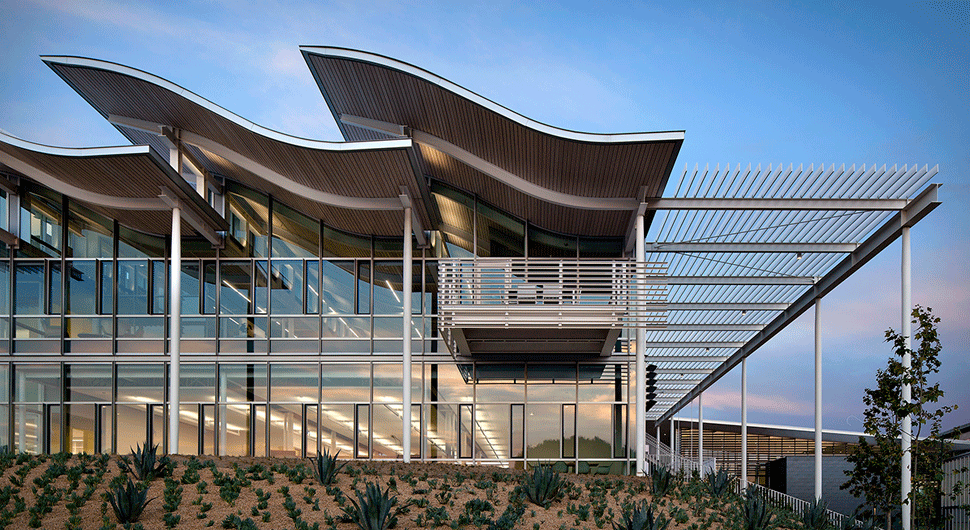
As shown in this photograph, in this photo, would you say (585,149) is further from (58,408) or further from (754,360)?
(754,360)

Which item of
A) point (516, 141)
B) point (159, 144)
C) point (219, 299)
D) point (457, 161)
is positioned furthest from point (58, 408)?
point (516, 141)

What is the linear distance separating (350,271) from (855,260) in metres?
11.9

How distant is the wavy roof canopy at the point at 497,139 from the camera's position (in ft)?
49.9

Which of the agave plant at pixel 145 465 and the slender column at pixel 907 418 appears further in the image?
the slender column at pixel 907 418

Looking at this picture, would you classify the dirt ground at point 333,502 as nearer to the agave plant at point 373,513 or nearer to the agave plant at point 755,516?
the agave plant at point 373,513

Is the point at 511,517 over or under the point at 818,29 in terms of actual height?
under

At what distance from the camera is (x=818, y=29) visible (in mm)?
49594

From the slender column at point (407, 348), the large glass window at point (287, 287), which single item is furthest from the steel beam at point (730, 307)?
the large glass window at point (287, 287)

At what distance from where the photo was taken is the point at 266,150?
17.3 metres

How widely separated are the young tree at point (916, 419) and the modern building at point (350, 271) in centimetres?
241

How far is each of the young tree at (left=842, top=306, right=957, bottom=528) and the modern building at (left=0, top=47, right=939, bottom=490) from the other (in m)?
2.41

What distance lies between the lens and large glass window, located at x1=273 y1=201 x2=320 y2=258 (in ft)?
66.2

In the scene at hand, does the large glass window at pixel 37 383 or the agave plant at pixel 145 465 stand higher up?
the large glass window at pixel 37 383

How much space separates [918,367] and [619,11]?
4634 cm
